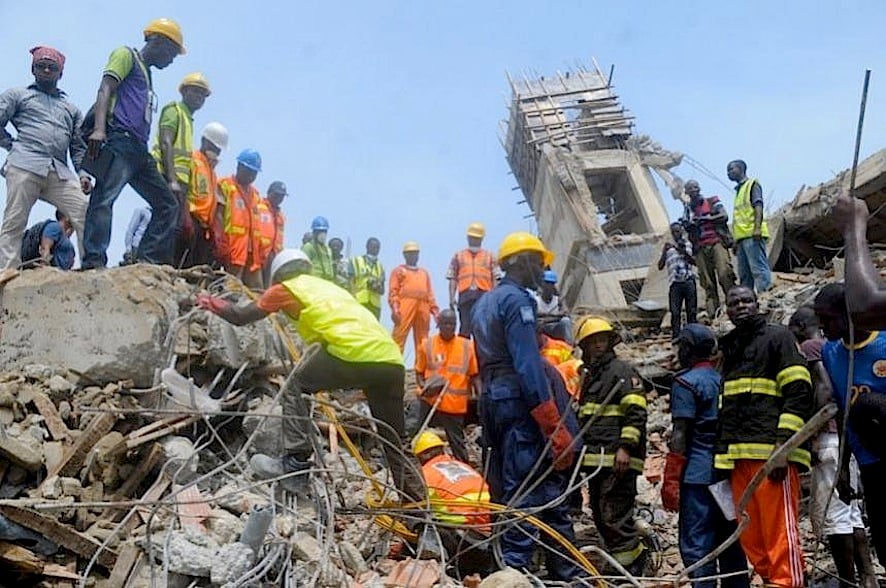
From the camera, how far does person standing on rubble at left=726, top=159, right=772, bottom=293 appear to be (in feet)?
29.9

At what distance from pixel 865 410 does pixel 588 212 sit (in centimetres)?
1599

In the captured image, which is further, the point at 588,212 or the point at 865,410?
the point at 588,212

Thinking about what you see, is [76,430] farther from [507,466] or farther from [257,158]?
[257,158]

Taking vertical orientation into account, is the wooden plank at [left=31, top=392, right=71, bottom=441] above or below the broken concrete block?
below

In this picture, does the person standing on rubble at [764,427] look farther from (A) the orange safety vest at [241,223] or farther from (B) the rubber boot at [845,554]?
(A) the orange safety vest at [241,223]

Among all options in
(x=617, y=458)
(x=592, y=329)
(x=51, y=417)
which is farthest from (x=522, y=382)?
(x=51, y=417)

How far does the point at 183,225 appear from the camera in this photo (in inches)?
269

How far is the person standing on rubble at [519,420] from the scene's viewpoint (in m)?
4.60

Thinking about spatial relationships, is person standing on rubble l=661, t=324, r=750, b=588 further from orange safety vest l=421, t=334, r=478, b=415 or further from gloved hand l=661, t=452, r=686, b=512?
orange safety vest l=421, t=334, r=478, b=415

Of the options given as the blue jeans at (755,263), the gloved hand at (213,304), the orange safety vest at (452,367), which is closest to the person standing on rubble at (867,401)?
the gloved hand at (213,304)

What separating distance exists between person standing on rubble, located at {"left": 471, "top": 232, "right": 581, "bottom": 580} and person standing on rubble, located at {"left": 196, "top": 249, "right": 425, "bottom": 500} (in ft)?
1.58

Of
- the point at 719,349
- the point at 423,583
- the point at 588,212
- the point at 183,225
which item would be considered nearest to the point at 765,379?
the point at 719,349

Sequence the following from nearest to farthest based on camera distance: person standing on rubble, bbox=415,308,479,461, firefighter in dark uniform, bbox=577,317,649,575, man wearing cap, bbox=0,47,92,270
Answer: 1. firefighter in dark uniform, bbox=577,317,649,575
2. man wearing cap, bbox=0,47,92,270
3. person standing on rubble, bbox=415,308,479,461

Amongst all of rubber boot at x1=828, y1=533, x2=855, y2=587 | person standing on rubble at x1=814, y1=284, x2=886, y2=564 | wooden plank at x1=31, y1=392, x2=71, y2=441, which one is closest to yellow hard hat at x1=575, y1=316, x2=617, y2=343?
person standing on rubble at x1=814, y1=284, x2=886, y2=564
